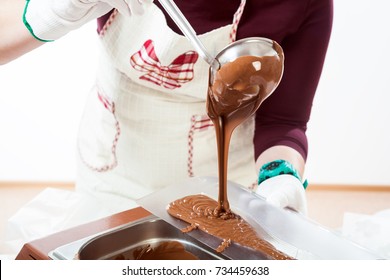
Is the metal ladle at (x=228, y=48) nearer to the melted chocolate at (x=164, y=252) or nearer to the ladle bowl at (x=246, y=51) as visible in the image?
the ladle bowl at (x=246, y=51)

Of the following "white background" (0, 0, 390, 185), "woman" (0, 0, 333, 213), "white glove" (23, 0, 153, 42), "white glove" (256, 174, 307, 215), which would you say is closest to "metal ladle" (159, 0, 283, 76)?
"white glove" (23, 0, 153, 42)

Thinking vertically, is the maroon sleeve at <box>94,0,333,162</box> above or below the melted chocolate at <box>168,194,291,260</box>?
above

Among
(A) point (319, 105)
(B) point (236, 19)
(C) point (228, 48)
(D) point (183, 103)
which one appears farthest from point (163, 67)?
(A) point (319, 105)

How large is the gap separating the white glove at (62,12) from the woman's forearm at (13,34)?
0.02 m

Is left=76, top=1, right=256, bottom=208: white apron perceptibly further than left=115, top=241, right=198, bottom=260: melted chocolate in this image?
Yes

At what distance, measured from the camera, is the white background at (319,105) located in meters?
3.25

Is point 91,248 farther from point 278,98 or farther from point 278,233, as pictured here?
point 278,98

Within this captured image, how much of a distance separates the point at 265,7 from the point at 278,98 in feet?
0.94

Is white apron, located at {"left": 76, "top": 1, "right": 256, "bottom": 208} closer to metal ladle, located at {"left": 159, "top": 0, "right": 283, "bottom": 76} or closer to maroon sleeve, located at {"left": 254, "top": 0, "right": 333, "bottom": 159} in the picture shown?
maroon sleeve, located at {"left": 254, "top": 0, "right": 333, "bottom": 159}

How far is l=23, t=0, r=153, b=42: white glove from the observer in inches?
54.9

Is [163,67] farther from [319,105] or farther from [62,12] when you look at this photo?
[319,105]

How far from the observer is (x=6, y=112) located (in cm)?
334

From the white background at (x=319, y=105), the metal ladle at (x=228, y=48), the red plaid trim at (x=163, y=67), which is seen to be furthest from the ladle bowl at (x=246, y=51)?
the white background at (x=319, y=105)

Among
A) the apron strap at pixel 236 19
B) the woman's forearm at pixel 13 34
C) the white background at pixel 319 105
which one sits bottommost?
the white background at pixel 319 105
